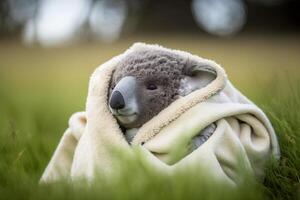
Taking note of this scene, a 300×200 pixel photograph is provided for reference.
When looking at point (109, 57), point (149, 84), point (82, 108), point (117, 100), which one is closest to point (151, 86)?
point (149, 84)

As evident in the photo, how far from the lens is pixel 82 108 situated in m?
4.35

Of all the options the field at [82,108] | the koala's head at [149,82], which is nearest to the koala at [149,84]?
the koala's head at [149,82]

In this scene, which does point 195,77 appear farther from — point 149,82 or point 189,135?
point 189,135

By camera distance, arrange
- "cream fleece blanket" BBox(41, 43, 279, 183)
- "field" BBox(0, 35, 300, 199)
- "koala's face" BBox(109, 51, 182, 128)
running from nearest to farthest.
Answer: "field" BBox(0, 35, 300, 199) < "cream fleece blanket" BBox(41, 43, 279, 183) < "koala's face" BBox(109, 51, 182, 128)

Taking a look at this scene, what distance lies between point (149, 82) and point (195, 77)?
0.60 ft

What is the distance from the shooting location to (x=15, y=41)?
9.64 meters

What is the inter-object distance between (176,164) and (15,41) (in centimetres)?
840

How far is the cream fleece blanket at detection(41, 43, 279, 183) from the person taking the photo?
1745 mm

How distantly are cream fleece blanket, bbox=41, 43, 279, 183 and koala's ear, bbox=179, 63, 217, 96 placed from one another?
0.08 feet

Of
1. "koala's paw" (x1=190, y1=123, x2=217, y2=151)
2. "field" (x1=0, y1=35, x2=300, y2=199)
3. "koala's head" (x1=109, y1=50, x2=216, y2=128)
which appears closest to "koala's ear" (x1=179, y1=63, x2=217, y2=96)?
"koala's head" (x1=109, y1=50, x2=216, y2=128)

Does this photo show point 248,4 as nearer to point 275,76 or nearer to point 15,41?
point 15,41

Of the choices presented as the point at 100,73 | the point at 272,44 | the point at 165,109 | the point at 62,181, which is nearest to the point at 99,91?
the point at 100,73

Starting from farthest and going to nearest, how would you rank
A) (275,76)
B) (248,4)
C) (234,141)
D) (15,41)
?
1. (248,4)
2. (15,41)
3. (275,76)
4. (234,141)

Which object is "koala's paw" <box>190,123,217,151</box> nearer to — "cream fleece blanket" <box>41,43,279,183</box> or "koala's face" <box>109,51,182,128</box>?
"cream fleece blanket" <box>41,43,279,183</box>
